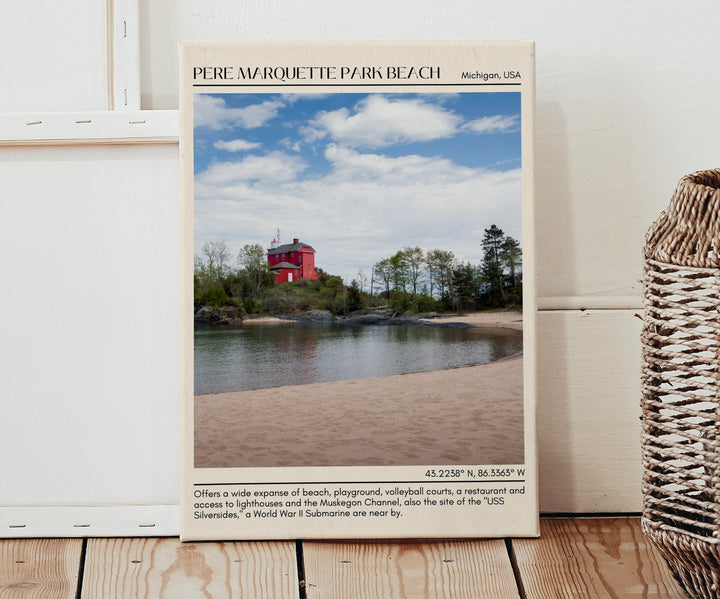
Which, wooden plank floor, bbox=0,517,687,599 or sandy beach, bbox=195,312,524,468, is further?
sandy beach, bbox=195,312,524,468

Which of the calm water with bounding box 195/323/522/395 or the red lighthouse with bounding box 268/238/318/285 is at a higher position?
the red lighthouse with bounding box 268/238/318/285

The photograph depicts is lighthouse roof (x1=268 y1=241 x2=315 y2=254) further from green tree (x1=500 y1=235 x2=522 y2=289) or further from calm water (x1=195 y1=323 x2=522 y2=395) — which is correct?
green tree (x1=500 y1=235 x2=522 y2=289)

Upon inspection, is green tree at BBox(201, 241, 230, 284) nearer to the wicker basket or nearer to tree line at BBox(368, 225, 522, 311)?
tree line at BBox(368, 225, 522, 311)

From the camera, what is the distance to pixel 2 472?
0.68 m

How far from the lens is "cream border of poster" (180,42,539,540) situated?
656 millimetres

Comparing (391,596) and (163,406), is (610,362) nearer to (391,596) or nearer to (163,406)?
(391,596)

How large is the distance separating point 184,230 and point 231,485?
0.28 meters

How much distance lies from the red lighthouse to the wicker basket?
33 cm

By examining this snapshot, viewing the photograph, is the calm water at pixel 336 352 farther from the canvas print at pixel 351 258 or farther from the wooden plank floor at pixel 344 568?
the wooden plank floor at pixel 344 568

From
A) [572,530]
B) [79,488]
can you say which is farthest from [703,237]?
[79,488]

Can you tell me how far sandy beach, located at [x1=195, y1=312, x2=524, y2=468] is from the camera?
2.19ft

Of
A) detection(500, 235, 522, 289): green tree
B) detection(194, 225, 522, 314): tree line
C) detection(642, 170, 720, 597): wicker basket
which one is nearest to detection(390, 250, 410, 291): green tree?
detection(194, 225, 522, 314): tree line

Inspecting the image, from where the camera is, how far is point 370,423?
2.20ft

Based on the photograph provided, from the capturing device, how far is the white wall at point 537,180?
683mm
